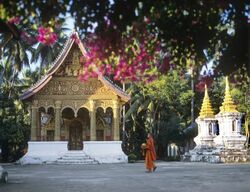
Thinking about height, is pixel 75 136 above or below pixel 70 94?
below

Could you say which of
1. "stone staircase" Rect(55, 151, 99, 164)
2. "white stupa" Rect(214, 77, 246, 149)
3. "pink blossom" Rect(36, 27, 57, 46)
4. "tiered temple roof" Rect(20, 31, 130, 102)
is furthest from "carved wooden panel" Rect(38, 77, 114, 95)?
"pink blossom" Rect(36, 27, 57, 46)

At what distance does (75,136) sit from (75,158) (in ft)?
9.70

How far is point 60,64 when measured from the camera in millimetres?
28359

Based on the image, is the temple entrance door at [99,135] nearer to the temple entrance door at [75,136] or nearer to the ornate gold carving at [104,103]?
the temple entrance door at [75,136]

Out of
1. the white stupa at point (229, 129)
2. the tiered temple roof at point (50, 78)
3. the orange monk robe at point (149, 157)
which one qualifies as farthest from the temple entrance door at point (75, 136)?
the orange monk robe at point (149, 157)

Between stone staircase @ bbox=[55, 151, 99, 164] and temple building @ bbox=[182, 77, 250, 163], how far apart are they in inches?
262

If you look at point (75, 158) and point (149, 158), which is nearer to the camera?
point (149, 158)

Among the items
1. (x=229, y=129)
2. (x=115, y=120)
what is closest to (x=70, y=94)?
(x=115, y=120)

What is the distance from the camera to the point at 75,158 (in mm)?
28047

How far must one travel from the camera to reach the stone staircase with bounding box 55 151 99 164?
27677 mm

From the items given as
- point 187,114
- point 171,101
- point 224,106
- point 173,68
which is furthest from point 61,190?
point 187,114

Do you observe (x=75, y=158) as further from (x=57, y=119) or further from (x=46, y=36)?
(x=46, y=36)

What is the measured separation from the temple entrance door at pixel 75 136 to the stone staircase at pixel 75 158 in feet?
5.41

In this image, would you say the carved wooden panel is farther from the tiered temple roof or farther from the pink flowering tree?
the pink flowering tree
